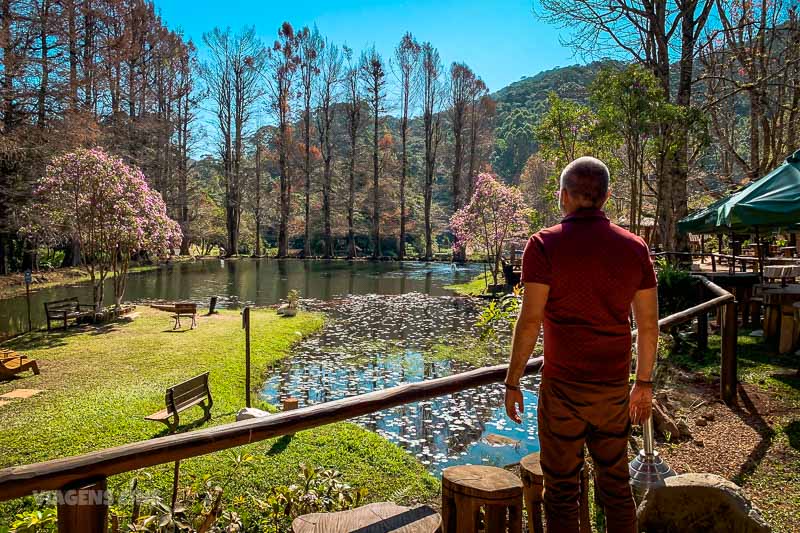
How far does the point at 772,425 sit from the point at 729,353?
27.9 inches

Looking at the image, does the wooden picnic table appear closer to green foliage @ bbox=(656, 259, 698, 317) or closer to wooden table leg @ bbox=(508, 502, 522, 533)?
green foliage @ bbox=(656, 259, 698, 317)

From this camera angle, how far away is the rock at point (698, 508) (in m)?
2.42

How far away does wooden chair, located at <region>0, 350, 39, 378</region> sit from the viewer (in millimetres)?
8422

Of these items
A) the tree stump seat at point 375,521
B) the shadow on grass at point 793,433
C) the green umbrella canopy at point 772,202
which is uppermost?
the green umbrella canopy at point 772,202

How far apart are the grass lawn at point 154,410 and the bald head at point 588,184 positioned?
3.53 meters

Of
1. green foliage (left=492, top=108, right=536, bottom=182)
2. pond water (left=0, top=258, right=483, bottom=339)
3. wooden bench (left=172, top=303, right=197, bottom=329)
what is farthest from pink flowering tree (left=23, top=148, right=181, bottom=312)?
Answer: green foliage (left=492, top=108, right=536, bottom=182)

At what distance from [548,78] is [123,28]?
8103 centimetres

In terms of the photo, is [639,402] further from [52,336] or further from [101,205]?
[101,205]

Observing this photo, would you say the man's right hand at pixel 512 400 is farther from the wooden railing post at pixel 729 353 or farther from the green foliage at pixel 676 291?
the green foliage at pixel 676 291

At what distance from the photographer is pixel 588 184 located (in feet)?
5.99

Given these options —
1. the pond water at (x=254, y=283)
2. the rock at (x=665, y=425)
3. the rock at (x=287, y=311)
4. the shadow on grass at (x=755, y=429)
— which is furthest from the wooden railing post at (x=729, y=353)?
the pond water at (x=254, y=283)

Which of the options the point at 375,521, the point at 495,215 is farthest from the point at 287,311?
the point at 375,521

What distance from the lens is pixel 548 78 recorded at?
95062 mm

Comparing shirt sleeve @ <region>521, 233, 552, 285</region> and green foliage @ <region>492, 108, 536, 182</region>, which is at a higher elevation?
green foliage @ <region>492, 108, 536, 182</region>
